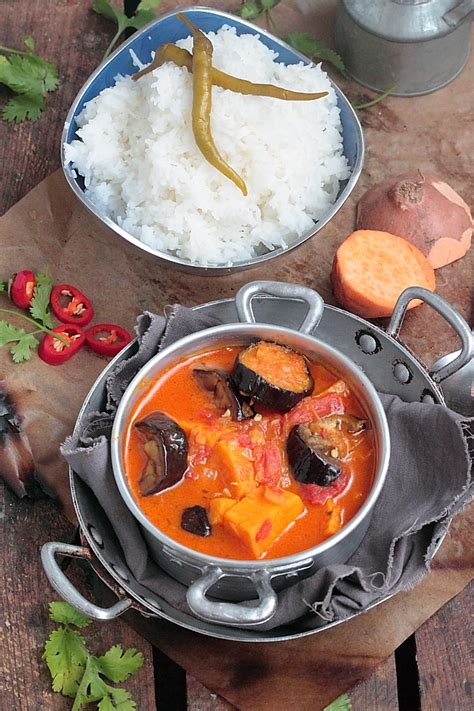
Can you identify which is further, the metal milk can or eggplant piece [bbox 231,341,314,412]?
the metal milk can

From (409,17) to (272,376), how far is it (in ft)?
6.03

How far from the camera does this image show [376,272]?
11.0 ft

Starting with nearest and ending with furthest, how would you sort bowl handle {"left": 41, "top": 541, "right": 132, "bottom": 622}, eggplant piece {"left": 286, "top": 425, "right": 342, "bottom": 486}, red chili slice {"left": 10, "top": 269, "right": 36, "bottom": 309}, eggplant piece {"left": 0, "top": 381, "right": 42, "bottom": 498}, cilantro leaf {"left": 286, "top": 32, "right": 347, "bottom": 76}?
1. eggplant piece {"left": 286, "top": 425, "right": 342, "bottom": 486}
2. bowl handle {"left": 41, "top": 541, "right": 132, "bottom": 622}
3. eggplant piece {"left": 0, "top": 381, "right": 42, "bottom": 498}
4. red chili slice {"left": 10, "top": 269, "right": 36, "bottom": 309}
5. cilantro leaf {"left": 286, "top": 32, "right": 347, "bottom": 76}

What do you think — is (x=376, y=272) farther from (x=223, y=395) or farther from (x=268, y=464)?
(x=268, y=464)

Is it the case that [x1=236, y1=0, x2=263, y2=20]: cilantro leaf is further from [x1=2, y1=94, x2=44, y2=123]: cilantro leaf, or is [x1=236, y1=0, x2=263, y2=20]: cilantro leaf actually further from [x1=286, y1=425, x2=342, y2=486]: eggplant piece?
[x1=286, y1=425, x2=342, y2=486]: eggplant piece

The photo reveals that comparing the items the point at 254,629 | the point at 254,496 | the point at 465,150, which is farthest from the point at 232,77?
the point at 254,629

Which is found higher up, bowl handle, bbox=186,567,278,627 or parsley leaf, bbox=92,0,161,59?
parsley leaf, bbox=92,0,161,59

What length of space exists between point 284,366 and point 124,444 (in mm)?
531

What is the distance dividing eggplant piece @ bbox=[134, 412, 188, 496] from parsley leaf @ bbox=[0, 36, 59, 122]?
73.5 inches

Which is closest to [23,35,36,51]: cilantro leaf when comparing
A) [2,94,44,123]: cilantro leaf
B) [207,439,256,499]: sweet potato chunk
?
[2,94,44,123]: cilantro leaf

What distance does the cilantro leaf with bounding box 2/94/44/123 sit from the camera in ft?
12.6

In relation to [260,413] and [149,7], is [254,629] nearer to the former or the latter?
[260,413]

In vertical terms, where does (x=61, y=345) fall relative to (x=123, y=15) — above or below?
below

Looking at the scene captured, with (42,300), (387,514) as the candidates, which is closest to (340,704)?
(387,514)
